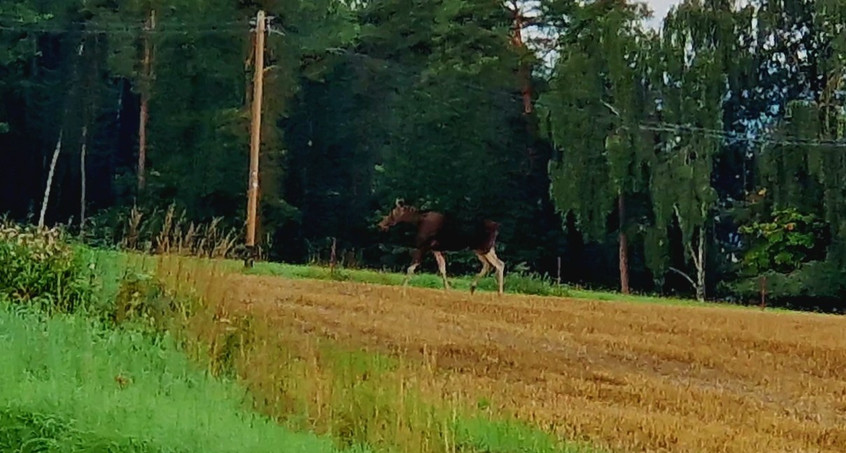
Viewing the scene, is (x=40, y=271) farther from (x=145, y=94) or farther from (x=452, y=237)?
(x=145, y=94)

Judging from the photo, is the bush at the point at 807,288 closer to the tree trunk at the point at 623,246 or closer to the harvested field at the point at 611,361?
the tree trunk at the point at 623,246

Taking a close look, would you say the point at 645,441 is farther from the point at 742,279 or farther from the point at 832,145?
the point at 742,279

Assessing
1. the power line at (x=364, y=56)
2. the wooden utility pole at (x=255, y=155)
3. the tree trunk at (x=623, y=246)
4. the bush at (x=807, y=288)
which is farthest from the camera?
the tree trunk at (x=623, y=246)

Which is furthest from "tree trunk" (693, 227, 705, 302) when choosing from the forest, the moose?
the moose

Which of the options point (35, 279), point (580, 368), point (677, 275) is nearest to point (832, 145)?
point (677, 275)

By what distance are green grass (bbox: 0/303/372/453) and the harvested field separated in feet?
5.78

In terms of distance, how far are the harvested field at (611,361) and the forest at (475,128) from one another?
17.5m

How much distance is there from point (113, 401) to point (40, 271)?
3920 mm

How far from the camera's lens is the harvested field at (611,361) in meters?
7.70

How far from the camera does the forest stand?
34.2 m

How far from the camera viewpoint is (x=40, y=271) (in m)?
9.66

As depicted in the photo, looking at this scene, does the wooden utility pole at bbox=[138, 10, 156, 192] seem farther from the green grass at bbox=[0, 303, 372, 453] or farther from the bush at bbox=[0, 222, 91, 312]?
the green grass at bbox=[0, 303, 372, 453]

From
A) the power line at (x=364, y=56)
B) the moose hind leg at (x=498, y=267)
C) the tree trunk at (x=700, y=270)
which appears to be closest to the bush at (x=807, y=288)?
the tree trunk at (x=700, y=270)

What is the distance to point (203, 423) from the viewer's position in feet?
19.2
